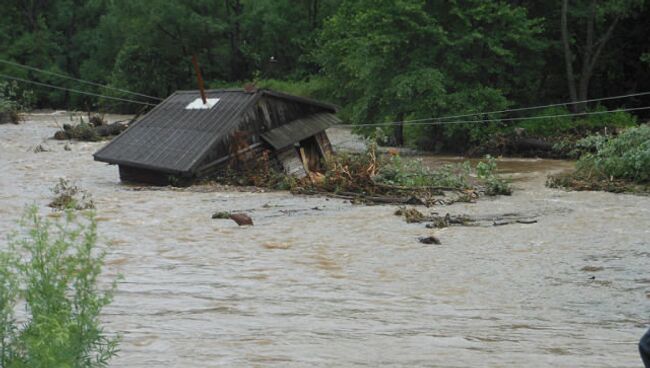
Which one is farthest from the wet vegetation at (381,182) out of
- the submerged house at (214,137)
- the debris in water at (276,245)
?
the debris in water at (276,245)

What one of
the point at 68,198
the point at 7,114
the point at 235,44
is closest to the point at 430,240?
the point at 68,198

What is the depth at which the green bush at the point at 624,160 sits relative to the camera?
67.3 feet

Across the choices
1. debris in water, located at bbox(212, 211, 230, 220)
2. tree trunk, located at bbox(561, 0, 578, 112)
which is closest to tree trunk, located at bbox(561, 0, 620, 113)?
tree trunk, located at bbox(561, 0, 578, 112)

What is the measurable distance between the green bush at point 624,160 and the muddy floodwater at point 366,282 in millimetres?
1589

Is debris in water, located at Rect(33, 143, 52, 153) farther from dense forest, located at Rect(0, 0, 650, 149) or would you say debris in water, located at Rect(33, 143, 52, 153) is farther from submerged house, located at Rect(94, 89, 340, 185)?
submerged house, located at Rect(94, 89, 340, 185)

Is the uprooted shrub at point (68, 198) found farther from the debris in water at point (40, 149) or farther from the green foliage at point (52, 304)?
the green foliage at point (52, 304)

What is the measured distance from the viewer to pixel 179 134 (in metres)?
22.4

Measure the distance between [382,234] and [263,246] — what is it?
2.31 meters

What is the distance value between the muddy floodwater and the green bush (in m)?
1.59

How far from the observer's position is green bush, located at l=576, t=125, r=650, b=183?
20516mm

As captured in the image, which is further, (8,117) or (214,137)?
(8,117)

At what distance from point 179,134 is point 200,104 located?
4.89 ft

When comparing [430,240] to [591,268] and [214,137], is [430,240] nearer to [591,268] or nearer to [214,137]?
[591,268]

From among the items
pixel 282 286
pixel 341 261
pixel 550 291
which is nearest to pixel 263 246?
pixel 341 261
